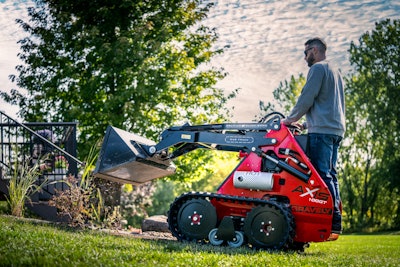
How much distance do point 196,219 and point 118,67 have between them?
12451 millimetres

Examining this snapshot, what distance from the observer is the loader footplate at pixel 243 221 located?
26.8ft

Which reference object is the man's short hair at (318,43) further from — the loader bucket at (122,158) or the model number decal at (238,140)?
the loader bucket at (122,158)

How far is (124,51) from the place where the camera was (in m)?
20.1

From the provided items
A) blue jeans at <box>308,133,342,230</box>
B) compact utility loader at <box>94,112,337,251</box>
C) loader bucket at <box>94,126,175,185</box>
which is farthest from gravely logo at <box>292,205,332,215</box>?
loader bucket at <box>94,126,175,185</box>

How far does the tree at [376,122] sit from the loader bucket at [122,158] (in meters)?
26.5

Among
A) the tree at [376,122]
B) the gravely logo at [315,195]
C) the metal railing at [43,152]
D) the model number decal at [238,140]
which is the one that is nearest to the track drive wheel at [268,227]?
the gravely logo at [315,195]

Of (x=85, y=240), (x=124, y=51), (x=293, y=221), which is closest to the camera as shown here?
(x=85, y=240)

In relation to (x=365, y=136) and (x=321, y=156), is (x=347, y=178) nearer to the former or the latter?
(x=365, y=136)

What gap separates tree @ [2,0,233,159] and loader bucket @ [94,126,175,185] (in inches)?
394

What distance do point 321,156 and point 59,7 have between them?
16.1m

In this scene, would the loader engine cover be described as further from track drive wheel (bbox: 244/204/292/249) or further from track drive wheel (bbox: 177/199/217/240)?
track drive wheel (bbox: 177/199/217/240)

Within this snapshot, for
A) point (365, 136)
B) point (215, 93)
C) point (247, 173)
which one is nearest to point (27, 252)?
point (247, 173)

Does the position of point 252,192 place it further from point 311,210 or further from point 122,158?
point 122,158

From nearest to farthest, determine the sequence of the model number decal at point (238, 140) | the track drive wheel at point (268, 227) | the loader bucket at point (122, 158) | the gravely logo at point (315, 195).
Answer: the track drive wheel at point (268, 227)
the gravely logo at point (315, 195)
the model number decal at point (238, 140)
the loader bucket at point (122, 158)
